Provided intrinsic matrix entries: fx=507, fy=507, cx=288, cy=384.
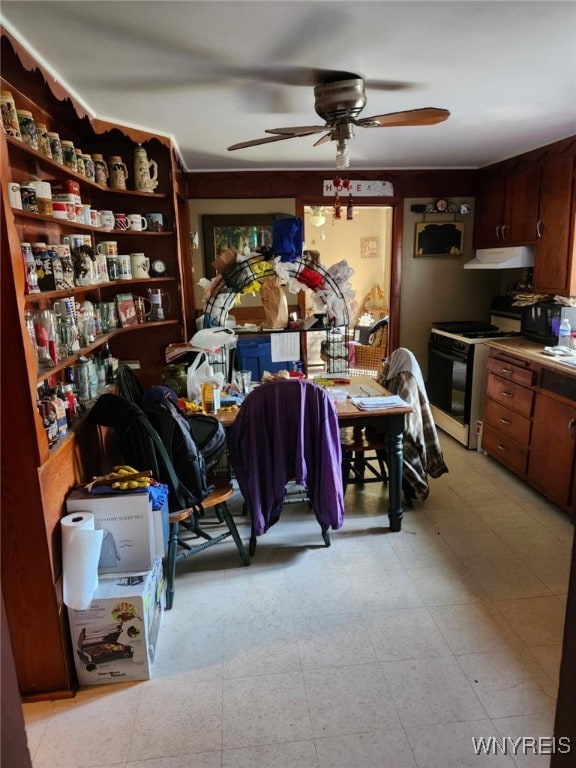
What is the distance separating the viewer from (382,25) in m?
1.67

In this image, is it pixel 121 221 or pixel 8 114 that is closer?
pixel 8 114

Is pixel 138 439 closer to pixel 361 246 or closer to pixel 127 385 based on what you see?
pixel 127 385

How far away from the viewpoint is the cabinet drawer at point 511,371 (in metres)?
3.29

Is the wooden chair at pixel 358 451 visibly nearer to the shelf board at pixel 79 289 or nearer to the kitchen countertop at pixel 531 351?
the kitchen countertop at pixel 531 351

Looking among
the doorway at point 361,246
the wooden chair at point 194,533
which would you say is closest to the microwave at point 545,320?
the wooden chair at point 194,533

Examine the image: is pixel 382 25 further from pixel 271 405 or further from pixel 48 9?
pixel 271 405

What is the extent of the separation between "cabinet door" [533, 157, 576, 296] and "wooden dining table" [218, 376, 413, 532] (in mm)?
1614

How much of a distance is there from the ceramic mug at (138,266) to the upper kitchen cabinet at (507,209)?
280 cm

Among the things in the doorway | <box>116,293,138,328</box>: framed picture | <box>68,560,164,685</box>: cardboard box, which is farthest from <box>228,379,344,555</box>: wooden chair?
the doorway

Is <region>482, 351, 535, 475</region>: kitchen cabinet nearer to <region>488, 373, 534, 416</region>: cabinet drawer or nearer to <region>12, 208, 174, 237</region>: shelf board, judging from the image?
<region>488, 373, 534, 416</region>: cabinet drawer

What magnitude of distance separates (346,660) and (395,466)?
109cm

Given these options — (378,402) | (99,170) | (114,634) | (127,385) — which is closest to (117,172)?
(99,170)

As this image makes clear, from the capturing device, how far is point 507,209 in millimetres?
4055

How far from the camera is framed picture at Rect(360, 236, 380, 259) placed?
765cm
